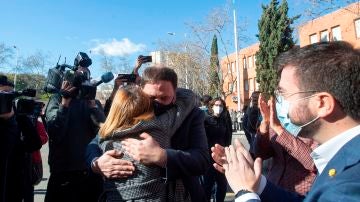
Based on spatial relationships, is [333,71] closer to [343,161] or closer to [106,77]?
[343,161]

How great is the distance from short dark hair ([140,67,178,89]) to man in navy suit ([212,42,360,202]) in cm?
84

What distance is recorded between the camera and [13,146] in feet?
11.1

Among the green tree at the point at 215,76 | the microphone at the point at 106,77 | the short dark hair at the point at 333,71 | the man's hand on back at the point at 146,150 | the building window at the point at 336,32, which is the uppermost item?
the building window at the point at 336,32

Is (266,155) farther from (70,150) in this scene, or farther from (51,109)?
(51,109)

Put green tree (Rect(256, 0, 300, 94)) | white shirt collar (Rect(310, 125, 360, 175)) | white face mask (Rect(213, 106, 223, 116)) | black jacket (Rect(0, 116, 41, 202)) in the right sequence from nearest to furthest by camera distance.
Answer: white shirt collar (Rect(310, 125, 360, 175)) < black jacket (Rect(0, 116, 41, 202)) < white face mask (Rect(213, 106, 223, 116)) < green tree (Rect(256, 0, 300, 94))

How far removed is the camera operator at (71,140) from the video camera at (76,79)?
0.02 m

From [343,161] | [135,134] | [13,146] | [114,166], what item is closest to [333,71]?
[343,161]

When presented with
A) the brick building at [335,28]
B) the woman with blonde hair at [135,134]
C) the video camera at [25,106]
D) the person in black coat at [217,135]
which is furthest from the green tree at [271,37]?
the woman with blonde hair at [135,134]

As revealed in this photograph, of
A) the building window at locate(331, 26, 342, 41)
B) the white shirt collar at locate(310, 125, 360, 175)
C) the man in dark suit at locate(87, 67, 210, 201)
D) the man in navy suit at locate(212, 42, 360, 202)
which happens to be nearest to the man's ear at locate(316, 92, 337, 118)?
the man in navy suit at locate(212, 42, 360, 202)

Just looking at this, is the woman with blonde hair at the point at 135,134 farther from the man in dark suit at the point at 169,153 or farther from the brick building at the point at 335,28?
the brick building at the point at 335,28

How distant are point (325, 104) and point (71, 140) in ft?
8.84

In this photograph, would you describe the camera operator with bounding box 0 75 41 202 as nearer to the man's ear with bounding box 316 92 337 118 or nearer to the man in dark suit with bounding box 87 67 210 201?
the man in dark suit with bounding box 87 67 210 201

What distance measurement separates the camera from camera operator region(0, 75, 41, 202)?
327 cm

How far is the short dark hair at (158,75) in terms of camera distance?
8.79ft
